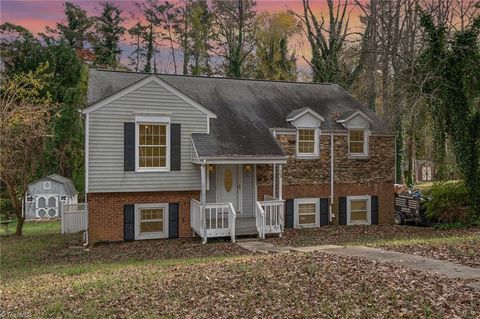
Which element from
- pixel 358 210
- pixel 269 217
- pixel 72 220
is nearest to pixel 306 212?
pixel 358 210

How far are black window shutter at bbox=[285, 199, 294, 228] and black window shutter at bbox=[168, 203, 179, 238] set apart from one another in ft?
15.4

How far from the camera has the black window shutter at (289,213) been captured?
60.6 feet

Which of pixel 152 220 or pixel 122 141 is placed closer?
pixel 122 141

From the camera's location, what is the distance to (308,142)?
1897 centimetres

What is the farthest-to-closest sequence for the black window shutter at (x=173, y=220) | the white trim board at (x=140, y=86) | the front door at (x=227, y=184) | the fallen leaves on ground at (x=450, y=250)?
1. the front door at (x=227, y=184)
2. the black window shutter at (x=173, y=220)
3. the white trim board at (x=140, y=86)
4. the fallen leaves on ground at (x=450, y=250)

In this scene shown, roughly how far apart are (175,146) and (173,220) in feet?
9.10

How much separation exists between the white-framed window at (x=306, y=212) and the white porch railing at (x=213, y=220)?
3.47 metres

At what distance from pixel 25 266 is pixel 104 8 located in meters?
33.3

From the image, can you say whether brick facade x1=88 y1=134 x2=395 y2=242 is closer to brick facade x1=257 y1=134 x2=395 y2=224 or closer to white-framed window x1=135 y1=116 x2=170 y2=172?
brick facade x1=257 y1=134 x2=395 y2=224

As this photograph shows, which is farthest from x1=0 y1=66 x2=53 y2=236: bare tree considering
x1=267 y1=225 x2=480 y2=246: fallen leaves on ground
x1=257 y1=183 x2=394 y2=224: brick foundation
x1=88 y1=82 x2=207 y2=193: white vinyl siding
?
x1=267 y1=225 x2=480 y2=246: fallen leaves on ground

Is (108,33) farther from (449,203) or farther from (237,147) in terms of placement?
(449,203)

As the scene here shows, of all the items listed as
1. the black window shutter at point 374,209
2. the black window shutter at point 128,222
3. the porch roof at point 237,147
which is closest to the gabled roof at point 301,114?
the porch roof at point 237,147

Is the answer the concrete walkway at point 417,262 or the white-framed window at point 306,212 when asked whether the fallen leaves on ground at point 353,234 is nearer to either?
the white-framed window at point 306,212

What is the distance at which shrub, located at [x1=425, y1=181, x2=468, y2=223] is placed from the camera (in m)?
18.3
